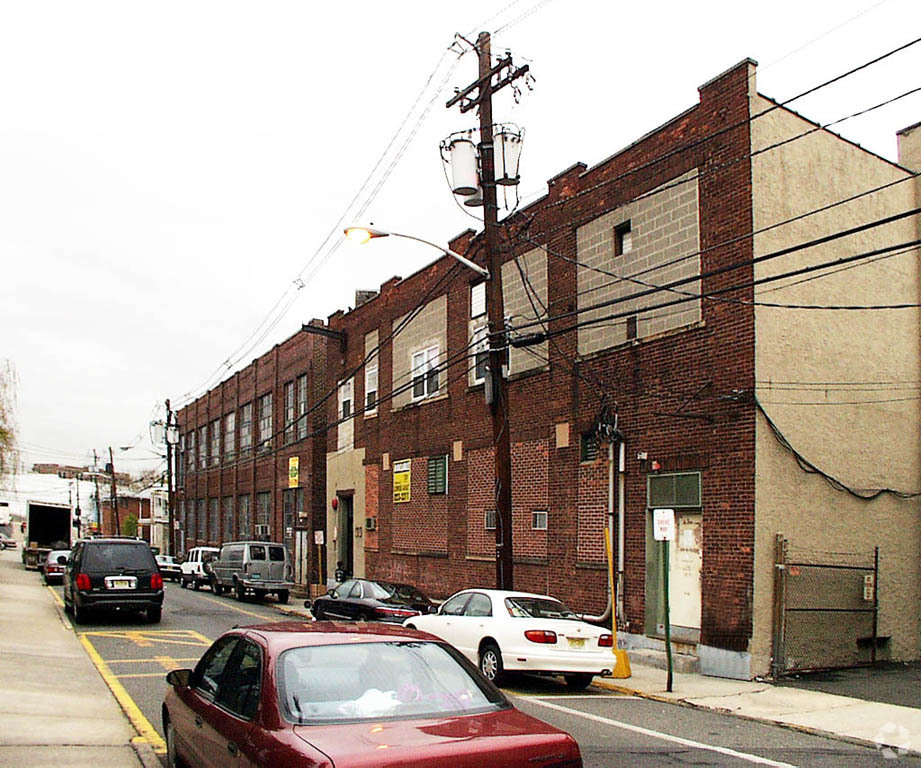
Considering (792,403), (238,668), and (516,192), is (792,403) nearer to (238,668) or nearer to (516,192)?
(516,192)

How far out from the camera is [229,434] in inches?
2047

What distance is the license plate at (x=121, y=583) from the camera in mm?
20953

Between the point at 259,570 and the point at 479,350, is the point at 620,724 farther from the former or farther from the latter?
the point at 259,570

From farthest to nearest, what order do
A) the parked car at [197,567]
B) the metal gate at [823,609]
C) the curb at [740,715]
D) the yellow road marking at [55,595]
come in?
the parked car at [197,567], the yellow road marking at [55,595], the metal gate at [823,609], the curb at [740,715]

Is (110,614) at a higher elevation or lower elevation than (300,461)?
lower

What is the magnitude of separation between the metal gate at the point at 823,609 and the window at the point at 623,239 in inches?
→ 254

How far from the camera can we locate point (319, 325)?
3684 cm

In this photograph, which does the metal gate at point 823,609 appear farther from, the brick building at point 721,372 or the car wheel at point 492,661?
the car wheel at point 492,661

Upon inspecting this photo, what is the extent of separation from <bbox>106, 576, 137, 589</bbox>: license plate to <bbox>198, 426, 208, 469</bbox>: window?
36.6m

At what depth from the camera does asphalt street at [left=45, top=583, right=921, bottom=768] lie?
9680 millimetres

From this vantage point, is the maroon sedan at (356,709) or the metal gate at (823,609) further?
the metal gate at (823,609)

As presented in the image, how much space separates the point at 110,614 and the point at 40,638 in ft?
18.4

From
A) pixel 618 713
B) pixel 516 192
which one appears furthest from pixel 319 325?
pixel 618 713

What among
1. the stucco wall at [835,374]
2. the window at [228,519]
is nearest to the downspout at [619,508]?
the stucco wall at [835,374]
